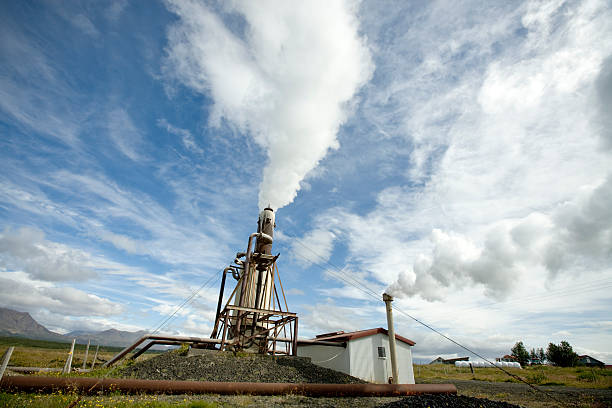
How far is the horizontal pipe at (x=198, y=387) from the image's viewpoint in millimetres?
8422

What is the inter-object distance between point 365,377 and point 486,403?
1200 centimetres

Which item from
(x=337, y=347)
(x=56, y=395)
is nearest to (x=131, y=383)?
(x=56, y=395)

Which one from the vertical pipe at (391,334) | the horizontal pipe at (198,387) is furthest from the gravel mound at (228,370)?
the horizontal pipe at (198,387)

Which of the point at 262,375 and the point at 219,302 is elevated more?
the point at 219,302

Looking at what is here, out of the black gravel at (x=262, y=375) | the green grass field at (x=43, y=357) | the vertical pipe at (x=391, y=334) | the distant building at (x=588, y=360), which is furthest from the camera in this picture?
the distant building at (x=588, y=360)

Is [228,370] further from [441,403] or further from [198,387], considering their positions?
[441,403]

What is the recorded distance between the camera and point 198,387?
9555 mm

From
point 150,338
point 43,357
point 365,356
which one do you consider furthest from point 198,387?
point 43,357

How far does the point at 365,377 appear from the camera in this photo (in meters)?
20.1

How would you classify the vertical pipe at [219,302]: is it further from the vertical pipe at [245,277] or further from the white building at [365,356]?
the white building at [365,356]

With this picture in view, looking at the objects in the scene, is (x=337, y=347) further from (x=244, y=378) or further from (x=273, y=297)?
(x=244, y=378)

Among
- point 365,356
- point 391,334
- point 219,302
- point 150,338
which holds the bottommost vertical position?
point 365,356

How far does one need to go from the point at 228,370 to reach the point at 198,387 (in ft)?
12.3

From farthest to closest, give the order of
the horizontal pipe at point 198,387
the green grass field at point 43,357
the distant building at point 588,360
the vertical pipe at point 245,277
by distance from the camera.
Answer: the distant building at point 588,360, the green grass field at point 43,357, the vertical pipe at point 245,277, the horizontal pipe at point 198,387
